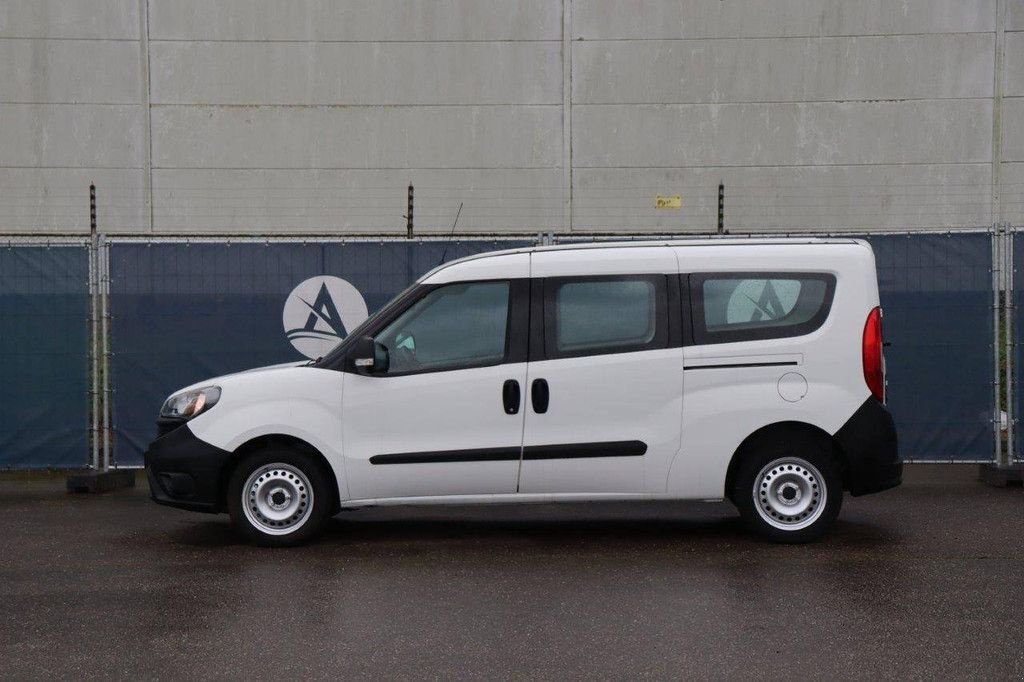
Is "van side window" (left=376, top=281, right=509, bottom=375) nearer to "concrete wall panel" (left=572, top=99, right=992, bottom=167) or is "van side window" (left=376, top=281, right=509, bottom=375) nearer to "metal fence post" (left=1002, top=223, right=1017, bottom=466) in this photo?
"metal fence post" (left=1002, top=223, right=1017, bottom=466)

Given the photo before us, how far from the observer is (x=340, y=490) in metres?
7.34

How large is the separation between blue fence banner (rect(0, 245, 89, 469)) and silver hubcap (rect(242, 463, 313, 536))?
Result: 365 cm

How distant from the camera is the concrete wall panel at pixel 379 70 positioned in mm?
17234

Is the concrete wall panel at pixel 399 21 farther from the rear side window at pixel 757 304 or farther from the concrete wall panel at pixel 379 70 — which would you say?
the rear side window at pixel 757 304

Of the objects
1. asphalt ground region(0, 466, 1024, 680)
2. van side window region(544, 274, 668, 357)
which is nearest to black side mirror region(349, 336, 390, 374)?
van side window region(544, 274, 668, 357)

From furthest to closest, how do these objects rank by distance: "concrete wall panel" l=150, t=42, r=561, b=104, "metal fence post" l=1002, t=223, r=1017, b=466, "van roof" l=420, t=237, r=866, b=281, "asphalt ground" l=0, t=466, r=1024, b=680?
"concrete wall panel" l=150, t=42, r=561, b=104 < "metal fence post" l=1002, t=223, r=1017, b=466 < "van roof" l=420, t=237, r=866, b=281 < "asphalt ground" l=0, t=466, r=1024, b=680

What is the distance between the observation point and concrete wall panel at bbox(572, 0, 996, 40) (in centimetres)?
1717

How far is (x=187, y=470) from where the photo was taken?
739 centimetres

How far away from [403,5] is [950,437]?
408 inches

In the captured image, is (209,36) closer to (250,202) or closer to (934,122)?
(250,202)

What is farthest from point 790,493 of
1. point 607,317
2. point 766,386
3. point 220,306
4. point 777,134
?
point 777,134

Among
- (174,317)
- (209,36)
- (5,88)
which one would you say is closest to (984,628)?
(174,317)

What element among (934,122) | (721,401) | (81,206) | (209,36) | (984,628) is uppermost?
(209,36)

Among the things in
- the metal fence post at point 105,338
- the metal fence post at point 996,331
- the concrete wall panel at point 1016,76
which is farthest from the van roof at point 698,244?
the concrete wall panel at point 1016,76
